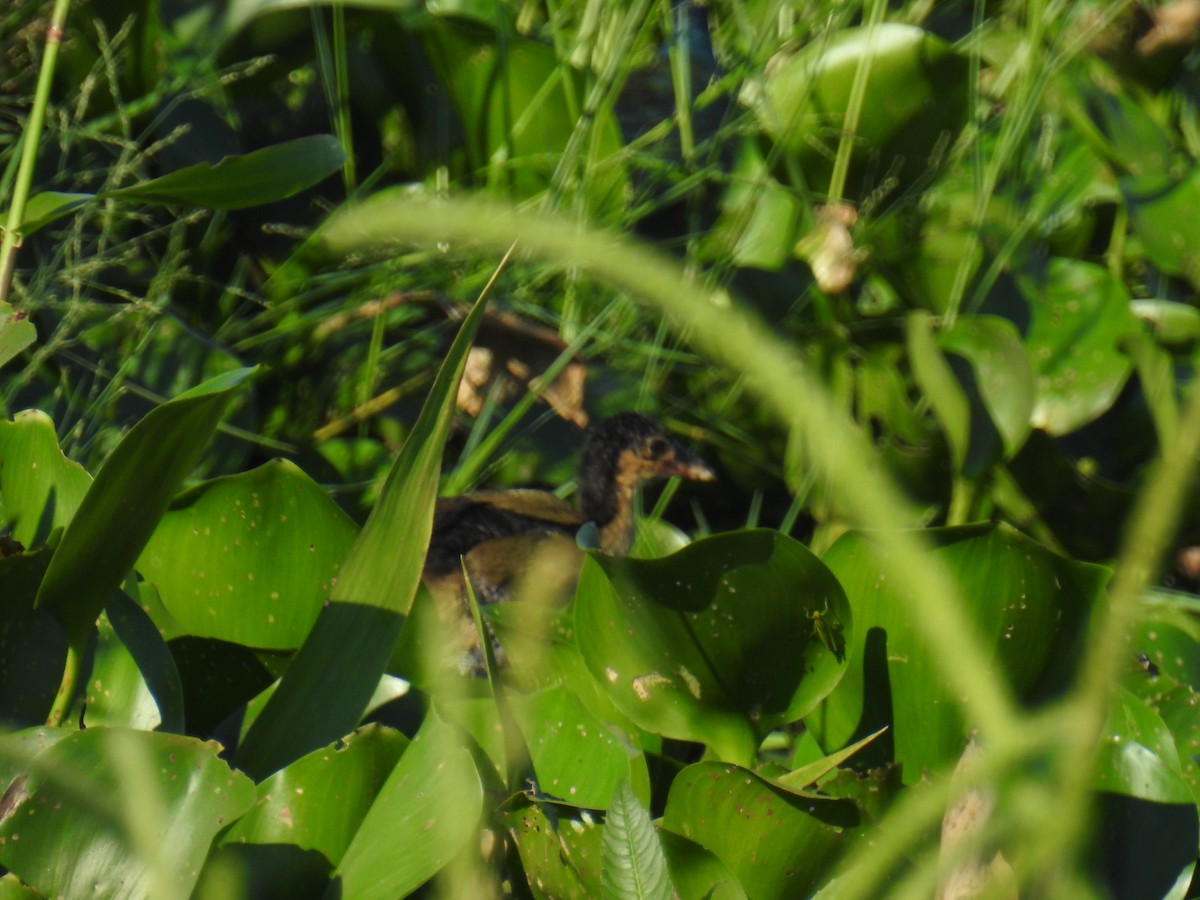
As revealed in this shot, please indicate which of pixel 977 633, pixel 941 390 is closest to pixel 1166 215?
pixel 941 390

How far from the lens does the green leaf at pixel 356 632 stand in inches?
36.3

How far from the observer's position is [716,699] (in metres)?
1.05

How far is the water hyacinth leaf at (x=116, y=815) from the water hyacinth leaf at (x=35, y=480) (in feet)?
0.92

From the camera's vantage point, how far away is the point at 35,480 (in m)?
1.06

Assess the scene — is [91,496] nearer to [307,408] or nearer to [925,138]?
[307,408]

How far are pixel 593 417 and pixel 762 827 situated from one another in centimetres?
149

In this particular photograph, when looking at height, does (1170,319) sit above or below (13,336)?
below

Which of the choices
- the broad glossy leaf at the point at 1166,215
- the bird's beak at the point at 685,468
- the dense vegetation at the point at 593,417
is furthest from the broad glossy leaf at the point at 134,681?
the broad glossy leaf at the point at 1166,215

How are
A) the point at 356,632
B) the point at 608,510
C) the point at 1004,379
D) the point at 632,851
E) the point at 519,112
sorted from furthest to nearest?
1. the point at 608,510
2. the point at 519,112
3. the point at 1004,379
4. the point at 356,632
5. the point at 632,851

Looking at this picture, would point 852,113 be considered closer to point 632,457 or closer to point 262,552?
point 632,457

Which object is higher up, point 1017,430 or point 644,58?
point 644,58

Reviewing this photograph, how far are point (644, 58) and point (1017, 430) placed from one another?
985 mm

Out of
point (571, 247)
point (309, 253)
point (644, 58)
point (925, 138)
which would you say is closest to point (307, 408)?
point (309, 253)

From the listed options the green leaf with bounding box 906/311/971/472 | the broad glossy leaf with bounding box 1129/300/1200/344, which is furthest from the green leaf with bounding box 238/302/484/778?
the broad glossy leaf with bounding box 1129/300/1200/344
